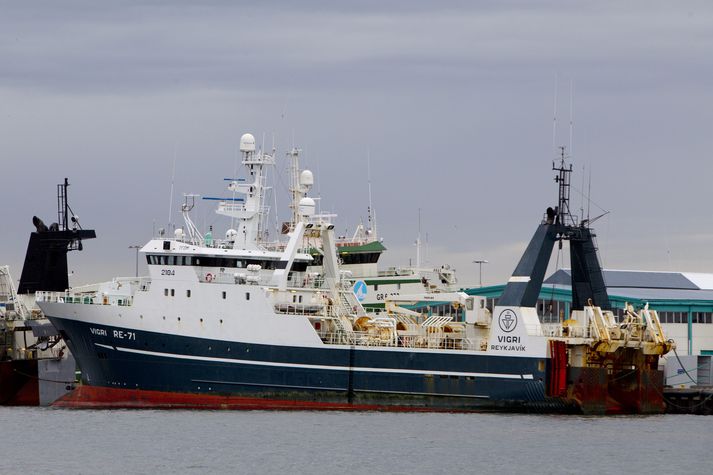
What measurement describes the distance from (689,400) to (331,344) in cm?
1240

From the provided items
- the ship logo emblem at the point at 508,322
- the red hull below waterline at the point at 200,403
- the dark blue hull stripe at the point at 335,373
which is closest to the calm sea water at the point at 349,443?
the red hull below waterline at the point at 200,403

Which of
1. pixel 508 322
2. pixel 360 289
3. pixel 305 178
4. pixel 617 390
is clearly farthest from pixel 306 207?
pixel 617 390

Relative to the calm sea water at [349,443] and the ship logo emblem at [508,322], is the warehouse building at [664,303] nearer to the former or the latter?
the ship logo emblem at [508,322]

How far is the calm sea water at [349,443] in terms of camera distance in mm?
40703

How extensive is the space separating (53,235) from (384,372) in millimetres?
18387

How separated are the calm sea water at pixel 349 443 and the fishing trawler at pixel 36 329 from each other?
350 inches

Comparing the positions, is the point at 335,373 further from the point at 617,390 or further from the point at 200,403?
the point at 617,390

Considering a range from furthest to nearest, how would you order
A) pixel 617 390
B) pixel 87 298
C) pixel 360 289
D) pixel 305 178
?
pixel 360 289 < pixel 305 178 < pixel 87 298 < pixel 617 390

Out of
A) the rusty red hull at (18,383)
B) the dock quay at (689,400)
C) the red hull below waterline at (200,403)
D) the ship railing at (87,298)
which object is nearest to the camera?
the red hull below waterline at (200,403)

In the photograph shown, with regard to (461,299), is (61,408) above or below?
below

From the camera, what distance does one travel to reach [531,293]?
5222 centimetres

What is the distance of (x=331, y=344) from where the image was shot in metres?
52.6

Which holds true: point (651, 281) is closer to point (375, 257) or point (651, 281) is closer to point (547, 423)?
point (375, 257)

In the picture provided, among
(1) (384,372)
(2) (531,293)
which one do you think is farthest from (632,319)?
(1) (384,372)
